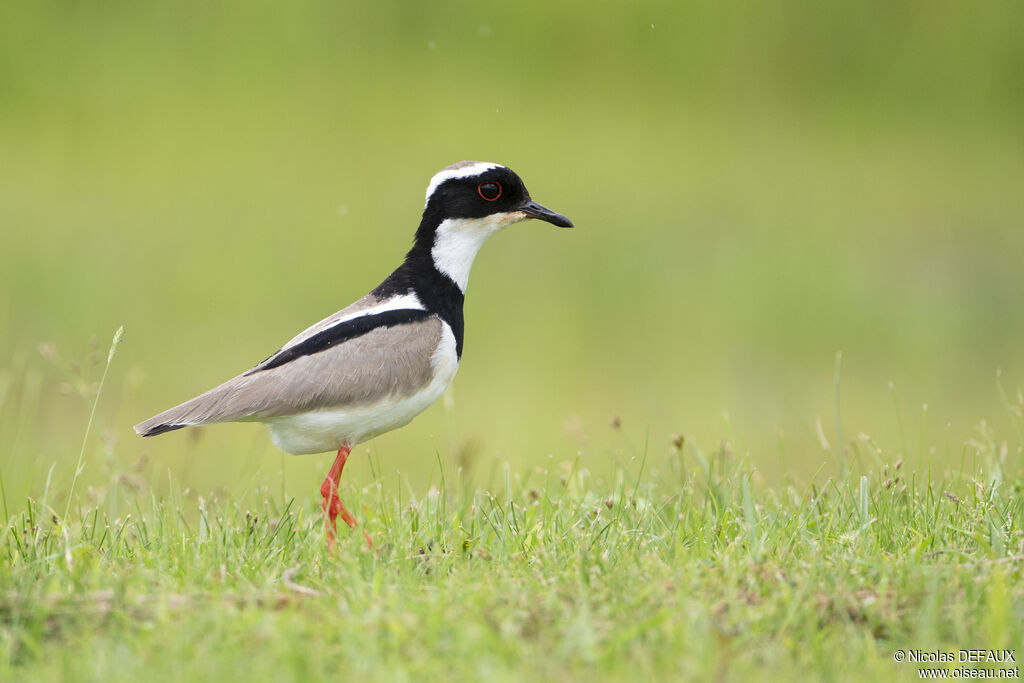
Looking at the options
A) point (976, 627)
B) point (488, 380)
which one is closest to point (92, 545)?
point (976, 627)

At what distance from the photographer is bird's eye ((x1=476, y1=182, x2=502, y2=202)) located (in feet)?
19.9

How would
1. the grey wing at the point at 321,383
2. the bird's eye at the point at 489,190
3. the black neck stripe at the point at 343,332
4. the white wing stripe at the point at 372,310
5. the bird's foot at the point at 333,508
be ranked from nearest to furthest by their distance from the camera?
the bird's foot at the point at 333,508 → the grey wing at the point at 321,383 → the black neck stripe at the point at 343,332 → the white wing stripe at the point at 372,310 → the bird's eye at the point at 489,190

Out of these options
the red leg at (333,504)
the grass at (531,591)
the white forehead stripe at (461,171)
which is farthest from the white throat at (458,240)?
the grass at (531,591)

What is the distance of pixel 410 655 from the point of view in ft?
12.1

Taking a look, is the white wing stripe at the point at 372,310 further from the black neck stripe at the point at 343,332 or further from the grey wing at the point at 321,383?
the grey wing at the point at 321,383

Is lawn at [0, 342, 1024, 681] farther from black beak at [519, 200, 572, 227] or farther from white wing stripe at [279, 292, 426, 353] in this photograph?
black beak at [519, 200, 572, 227]

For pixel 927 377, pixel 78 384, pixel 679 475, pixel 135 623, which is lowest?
pixel 927 377

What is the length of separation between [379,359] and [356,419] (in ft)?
0.97

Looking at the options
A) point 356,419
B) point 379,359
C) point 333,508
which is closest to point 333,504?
point 333,508

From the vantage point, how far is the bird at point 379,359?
17.9ft

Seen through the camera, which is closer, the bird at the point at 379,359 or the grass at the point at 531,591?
the grass at the point at 531,591

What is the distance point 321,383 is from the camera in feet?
17.9

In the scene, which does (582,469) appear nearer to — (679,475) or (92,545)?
(679,475)

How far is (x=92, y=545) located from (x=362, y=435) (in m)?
1.34
